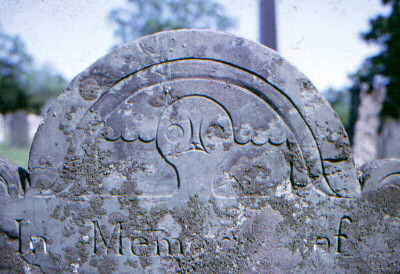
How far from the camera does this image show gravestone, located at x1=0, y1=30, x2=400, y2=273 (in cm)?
188

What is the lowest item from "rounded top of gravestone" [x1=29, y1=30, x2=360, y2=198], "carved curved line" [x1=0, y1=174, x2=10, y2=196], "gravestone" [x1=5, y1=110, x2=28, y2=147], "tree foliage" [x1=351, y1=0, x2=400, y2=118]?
"carved curved line" [x1=0, y1=174, x2=10, y2=196]

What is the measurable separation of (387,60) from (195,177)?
958 cm

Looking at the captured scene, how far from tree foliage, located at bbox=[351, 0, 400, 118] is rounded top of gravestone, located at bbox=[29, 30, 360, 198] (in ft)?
25.6

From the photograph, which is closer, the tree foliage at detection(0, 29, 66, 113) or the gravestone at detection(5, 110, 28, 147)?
the gravestone at detection(5, 110, 28, 147)

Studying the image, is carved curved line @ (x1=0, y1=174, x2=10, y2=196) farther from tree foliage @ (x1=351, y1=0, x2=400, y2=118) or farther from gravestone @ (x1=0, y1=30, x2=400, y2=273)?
tree foliage @ (x1=351, y1=0, x2=400, y2=118)

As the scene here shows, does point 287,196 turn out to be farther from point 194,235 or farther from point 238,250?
point 194,235

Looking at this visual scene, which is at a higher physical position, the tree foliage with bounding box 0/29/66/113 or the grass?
the tree foliage with bounding box 0/29/66/113

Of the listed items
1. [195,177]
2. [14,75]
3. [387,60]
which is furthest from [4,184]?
[14,75]

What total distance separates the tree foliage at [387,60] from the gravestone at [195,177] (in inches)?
307

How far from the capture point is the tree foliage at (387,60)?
9.05 m

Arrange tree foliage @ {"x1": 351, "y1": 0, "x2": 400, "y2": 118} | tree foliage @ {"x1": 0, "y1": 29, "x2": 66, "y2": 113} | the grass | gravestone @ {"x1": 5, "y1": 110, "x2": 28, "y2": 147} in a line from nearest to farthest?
the grass
tree foliage @ {"x1": 351, "y1": 0, "x2": 400, "y2": 118}
gravestone @ {"x1": 5, "y1": 110, "x2": 28, "y2": 147}
tree foliage @ {"x1": 0, "y1": 29, "x2": 66, "y2": 113}

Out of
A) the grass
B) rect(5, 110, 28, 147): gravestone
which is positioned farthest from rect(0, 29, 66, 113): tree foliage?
the grass

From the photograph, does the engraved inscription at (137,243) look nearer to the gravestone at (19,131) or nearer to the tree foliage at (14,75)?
the gravestone at (19,131)

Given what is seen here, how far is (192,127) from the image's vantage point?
1.91 meters
